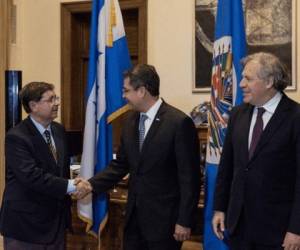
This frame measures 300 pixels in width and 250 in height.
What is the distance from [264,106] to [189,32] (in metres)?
2.35

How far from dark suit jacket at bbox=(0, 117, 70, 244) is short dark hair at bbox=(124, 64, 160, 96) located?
615mm

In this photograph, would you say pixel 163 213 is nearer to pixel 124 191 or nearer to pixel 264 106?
pixel 264 106

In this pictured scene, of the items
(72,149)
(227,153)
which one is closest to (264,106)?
(227,153)

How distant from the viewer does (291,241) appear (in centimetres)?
230

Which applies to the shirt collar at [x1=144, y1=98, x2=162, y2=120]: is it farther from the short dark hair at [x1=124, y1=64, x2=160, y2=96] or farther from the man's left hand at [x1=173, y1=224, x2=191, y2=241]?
the man's left hand at [x1=173, y1=224, x2=191, y2=241]

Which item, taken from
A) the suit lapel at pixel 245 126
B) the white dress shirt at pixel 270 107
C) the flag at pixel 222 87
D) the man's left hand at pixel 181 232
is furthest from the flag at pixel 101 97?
the white dress shirt at pixel 270 107

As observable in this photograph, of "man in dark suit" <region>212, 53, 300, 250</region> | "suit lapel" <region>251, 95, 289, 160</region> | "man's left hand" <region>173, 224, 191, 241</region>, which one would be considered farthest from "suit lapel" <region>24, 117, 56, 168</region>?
"suit lapel" <region>251, 95, 289, 160</region>

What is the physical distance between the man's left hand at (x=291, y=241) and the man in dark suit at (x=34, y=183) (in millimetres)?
1252

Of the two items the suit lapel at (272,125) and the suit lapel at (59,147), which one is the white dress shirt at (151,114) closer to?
the suit lapel at (59,147)

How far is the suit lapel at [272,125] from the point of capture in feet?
7.82

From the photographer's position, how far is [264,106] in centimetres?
246

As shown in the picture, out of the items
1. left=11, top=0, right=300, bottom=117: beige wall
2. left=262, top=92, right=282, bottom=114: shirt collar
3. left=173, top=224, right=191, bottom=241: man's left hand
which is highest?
left=11, top=0, right=300, bottom=117: beige wall

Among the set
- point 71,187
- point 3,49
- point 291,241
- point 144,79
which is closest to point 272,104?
point 291,241

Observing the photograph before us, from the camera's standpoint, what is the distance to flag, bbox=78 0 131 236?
11.2 ft
